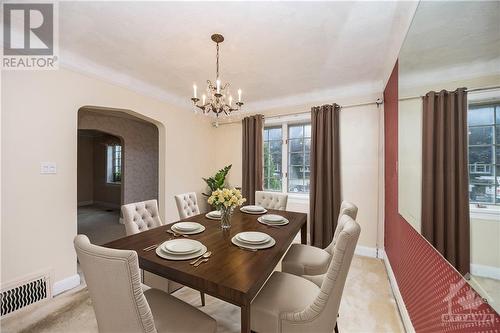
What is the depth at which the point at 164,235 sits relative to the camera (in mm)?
1672

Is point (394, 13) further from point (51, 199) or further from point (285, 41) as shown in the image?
point (51, 199)

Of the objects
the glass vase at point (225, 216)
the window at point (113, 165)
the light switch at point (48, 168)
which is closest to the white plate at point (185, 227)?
the glass vase at point (225, 216)

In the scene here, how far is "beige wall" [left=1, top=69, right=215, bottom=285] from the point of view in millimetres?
1904

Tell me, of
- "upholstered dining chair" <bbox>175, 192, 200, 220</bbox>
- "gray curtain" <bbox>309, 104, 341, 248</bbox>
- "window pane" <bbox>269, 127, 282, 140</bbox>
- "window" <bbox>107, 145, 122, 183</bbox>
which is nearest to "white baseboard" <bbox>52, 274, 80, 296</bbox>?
"upholstered dining chair" <bbox>175, 192, 200, 220</bbox>

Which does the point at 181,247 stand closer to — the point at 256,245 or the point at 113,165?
the point at 256,245

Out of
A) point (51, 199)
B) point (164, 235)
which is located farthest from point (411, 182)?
point (51, 199)

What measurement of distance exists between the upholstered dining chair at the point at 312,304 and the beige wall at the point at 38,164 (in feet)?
7.49

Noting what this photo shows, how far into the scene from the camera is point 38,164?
2.09 metres

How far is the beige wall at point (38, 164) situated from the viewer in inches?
75.0

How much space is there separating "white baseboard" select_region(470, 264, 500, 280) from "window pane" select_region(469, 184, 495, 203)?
8.4 inches

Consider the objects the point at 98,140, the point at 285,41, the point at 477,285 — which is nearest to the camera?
the point at 477,285

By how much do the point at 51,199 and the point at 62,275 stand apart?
83 centimetres

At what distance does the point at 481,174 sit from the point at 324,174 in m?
2.65

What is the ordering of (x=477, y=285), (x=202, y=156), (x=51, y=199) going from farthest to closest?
1. (x=202, y=156)
2. (x=51, y=199)
3. (x=477, y=285)
